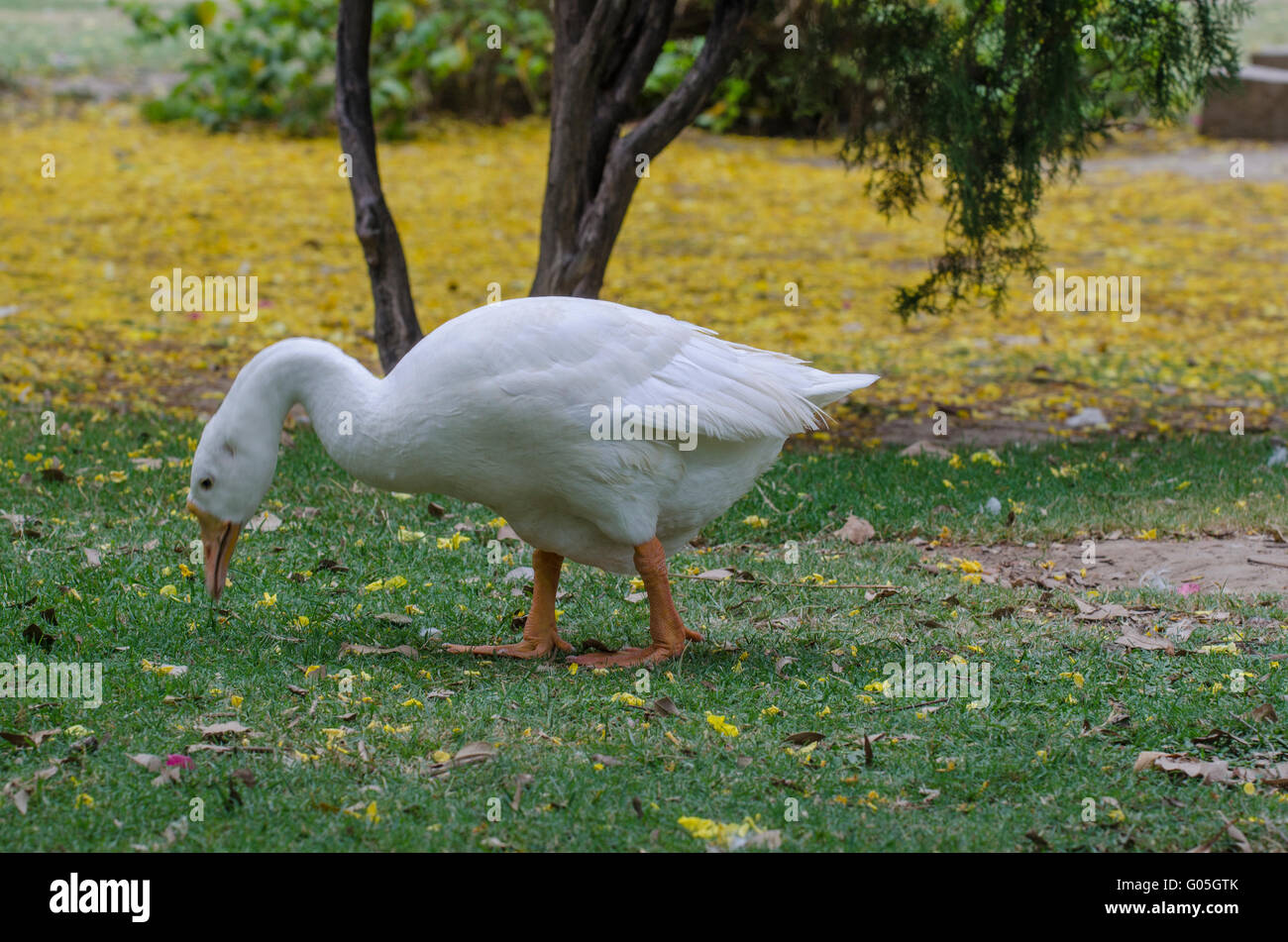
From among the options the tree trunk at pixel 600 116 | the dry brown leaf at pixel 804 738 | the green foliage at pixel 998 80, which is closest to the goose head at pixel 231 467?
the dry brown leaf at pixel 804 738

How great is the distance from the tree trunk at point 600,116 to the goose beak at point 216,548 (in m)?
3.76

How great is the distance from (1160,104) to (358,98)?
4.76 metres

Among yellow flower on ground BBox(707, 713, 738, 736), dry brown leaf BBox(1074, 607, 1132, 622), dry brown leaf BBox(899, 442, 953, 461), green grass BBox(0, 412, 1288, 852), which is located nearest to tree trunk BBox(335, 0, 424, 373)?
green grass BBox(0, 412, 1288, 852)

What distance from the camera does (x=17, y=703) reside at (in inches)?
181

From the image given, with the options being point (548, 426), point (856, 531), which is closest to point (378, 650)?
point (548, 426)

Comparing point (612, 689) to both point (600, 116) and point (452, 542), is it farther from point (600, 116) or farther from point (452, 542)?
point (600, 116)

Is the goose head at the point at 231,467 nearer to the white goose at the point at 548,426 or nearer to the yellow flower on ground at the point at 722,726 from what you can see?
the white goose at the point at 548,426

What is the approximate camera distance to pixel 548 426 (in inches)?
188

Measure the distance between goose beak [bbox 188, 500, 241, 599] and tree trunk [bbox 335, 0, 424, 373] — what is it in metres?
3.74

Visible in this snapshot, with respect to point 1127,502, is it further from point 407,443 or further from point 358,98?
point 358,98

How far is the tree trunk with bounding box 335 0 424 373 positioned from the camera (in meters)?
8.46

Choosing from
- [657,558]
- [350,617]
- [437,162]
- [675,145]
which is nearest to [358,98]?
[350,617]

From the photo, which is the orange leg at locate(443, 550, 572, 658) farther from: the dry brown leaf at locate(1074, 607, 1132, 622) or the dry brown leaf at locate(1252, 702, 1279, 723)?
the dry brown leaf at locate(1252, 702, 1279, 723)

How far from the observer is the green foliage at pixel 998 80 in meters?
8.07
